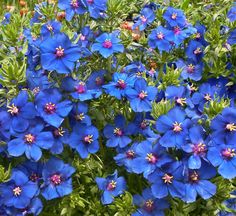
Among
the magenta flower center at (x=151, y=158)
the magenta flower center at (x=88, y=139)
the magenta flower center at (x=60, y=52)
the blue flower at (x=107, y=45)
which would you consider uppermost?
the magenta flower center at (x=60, y=52)

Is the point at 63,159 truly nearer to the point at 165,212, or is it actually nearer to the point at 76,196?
the point at 76,196

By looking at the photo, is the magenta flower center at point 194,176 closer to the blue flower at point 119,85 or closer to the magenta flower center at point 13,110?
the blue flower at point 119,85

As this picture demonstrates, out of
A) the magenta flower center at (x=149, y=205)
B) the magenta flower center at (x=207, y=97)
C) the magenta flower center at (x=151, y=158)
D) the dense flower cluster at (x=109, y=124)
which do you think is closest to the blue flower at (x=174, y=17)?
the dense flower cluster at (x=109, y=124)

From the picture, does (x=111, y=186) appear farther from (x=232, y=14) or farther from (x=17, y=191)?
(x=232, y=14)

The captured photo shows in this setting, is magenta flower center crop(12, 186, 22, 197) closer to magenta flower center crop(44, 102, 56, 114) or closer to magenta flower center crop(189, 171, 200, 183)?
magenta flower center crop(44, 102, 56, 114)

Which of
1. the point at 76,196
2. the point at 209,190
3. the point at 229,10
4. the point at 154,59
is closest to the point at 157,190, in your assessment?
the point at 209,190

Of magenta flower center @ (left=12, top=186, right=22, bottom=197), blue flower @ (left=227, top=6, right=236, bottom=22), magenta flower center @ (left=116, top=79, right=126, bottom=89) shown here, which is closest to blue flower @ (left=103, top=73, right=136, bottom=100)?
magenta flower center @ (left=116, top=79, right=126, bottom=89)

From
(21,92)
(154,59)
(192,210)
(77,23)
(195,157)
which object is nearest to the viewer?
(195,157)

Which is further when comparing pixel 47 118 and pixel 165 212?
pixel 165 212
